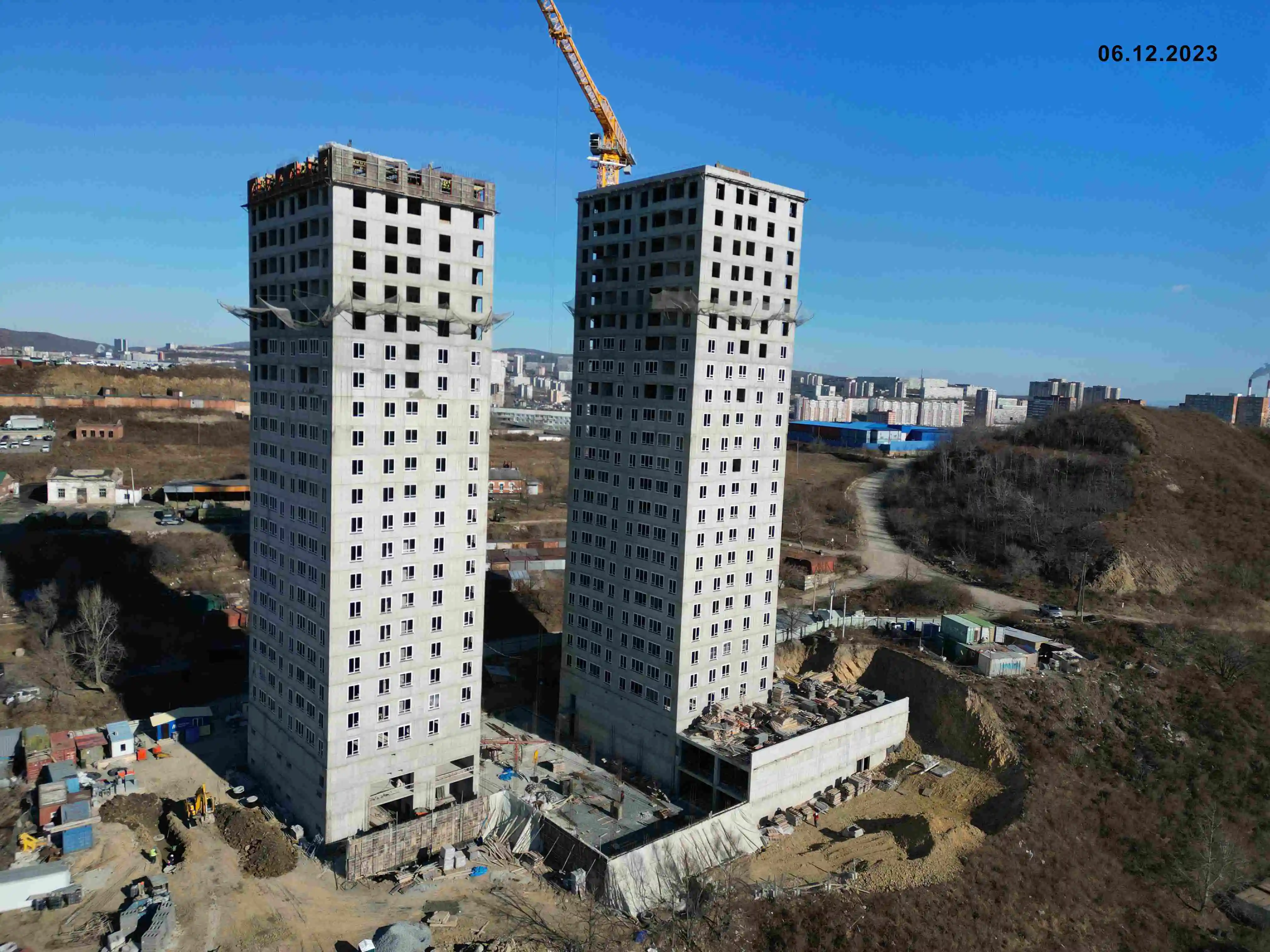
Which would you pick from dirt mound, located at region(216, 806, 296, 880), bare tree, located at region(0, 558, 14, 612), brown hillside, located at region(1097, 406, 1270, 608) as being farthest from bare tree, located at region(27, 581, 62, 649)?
brown hillside, located at region(1097, 406, 1270, 608)

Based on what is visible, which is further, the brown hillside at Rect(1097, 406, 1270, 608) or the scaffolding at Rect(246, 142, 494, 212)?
the brown hillside at Rect(1097, 406, 1270, 608)

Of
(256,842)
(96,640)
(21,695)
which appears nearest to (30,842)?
(256,842)

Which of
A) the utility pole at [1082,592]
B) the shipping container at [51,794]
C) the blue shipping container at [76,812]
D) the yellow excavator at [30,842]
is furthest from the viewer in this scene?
the utility pole at [1082,592]

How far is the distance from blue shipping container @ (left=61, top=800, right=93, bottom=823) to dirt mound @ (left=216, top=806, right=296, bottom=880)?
589cm

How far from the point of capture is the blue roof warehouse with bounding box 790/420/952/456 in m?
173

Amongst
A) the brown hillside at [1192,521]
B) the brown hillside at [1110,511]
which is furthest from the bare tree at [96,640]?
the brown hillside at [1192,521]

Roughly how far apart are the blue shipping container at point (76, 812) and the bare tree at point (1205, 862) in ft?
191

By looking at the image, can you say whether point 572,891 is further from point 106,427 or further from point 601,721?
point 106,427

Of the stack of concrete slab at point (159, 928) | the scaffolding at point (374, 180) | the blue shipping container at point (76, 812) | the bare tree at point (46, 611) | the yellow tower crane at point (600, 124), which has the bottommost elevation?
the stack of concrete slab at point (159, 928)

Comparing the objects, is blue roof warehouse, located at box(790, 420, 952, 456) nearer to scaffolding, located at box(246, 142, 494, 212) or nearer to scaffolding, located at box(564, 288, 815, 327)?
scaffolding, located at box(564, 288, 815, 327)

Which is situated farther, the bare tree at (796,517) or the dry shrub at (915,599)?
the bare tree at (796,517)

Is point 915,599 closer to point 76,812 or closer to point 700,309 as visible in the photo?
point 700,309

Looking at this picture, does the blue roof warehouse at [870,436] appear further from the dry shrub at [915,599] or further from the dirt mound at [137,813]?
Result: the dirt mound at [137,813]

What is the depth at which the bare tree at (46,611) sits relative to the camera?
6184 centimetres
